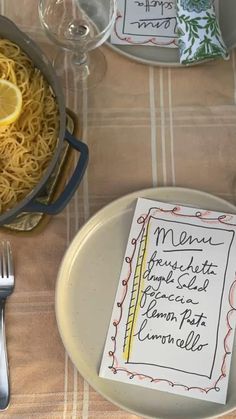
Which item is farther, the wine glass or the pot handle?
the wine glass

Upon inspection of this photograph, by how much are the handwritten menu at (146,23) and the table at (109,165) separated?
3 centimetres

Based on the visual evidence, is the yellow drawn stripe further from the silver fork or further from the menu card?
the menu card

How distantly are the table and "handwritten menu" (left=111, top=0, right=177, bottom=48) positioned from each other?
31 millimetres

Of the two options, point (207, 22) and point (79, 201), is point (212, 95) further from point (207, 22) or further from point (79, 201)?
point (79, 201)

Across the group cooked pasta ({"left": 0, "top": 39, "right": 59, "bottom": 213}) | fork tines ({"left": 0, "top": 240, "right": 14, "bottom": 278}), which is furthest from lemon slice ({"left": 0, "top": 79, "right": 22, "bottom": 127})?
fork tines ({"left": 0, "top": 240, "right": 14, "bottom": 278})

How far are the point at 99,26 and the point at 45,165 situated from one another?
0.20 metres

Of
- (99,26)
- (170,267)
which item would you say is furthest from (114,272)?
(99,26)

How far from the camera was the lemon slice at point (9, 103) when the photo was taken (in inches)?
30.0

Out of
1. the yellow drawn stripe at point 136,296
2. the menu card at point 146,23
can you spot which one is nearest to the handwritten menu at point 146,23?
the menu card at point 146,23

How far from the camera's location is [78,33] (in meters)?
0.83

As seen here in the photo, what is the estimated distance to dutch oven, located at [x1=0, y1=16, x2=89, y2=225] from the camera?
26.9 inches

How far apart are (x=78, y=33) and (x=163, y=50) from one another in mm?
117

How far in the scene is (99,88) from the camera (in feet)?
2.79

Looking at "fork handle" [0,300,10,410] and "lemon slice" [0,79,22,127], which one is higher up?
"lemon slice" [0,79,22,127]
